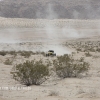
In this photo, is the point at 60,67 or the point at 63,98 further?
the point at 60,67

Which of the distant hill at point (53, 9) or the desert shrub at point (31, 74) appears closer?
the desert shrub at point (31, 74)

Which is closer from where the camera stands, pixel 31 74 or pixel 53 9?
pixel 31 74

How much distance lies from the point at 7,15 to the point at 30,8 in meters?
10.9

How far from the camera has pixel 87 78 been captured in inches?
581

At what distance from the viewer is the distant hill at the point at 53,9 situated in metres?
138

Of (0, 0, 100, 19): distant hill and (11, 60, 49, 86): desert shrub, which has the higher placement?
(0, 0, 100, 19): distant hill

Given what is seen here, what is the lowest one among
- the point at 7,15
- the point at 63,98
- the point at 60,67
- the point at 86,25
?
the point at 63,98

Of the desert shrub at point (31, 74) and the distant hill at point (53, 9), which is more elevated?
the distant hill at point (53, 9)

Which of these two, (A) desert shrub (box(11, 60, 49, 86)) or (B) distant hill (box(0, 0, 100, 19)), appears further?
(B) distant hill (box(0, 0, 100, 19))

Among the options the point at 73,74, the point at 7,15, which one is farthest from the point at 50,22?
the point at 73,74

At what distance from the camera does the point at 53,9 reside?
146 metres

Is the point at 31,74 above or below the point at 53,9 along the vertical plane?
below

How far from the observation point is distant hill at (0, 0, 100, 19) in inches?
5413

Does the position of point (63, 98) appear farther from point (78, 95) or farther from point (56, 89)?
point (56, 89)
